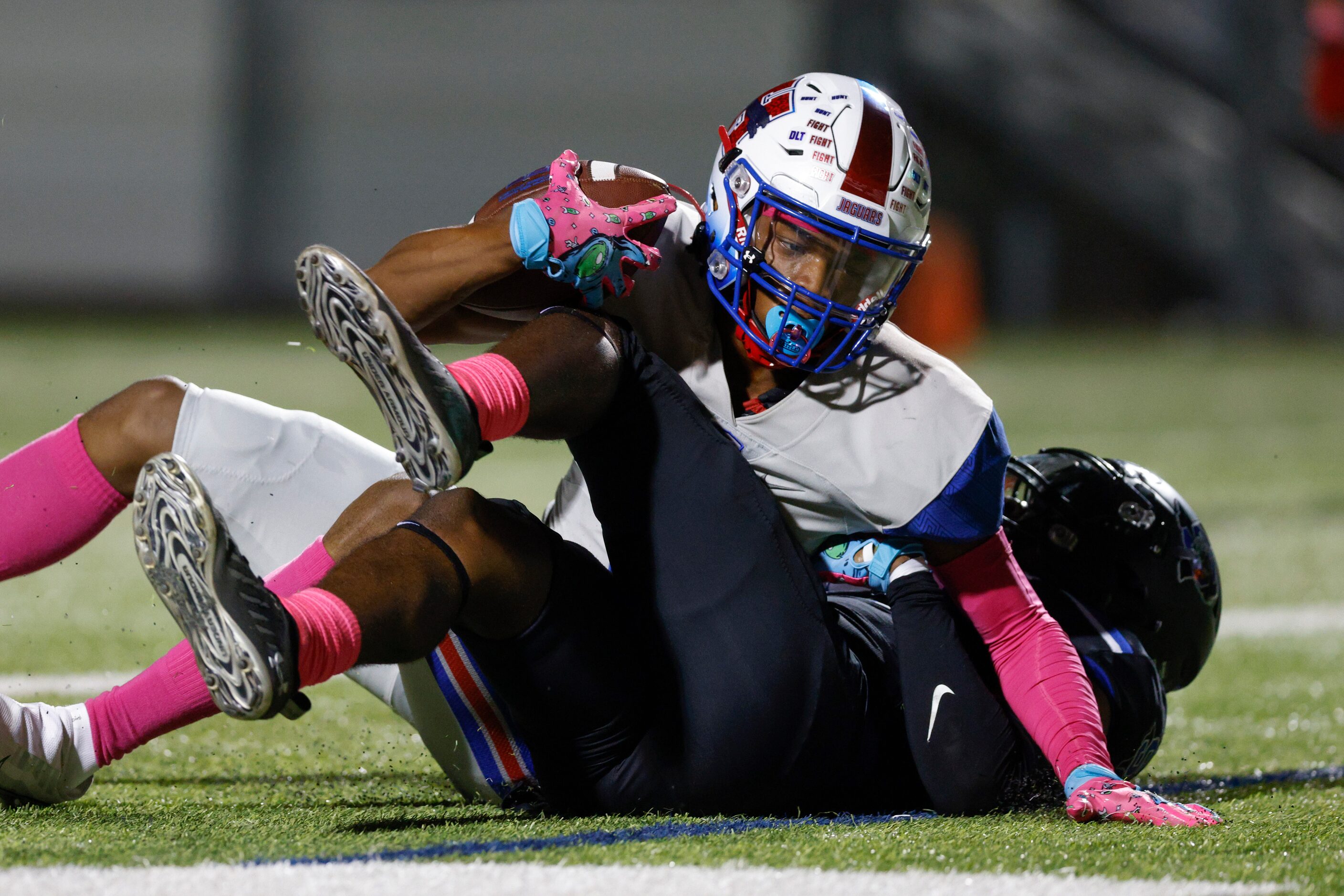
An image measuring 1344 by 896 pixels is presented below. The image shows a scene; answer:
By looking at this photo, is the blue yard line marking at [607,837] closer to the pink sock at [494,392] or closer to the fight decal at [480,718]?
the fight decal at [480,718]

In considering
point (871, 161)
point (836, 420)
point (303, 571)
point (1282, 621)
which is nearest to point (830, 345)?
point (836, 420)

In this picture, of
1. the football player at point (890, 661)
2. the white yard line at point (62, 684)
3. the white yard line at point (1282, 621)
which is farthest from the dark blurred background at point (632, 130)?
the football player at point (890, 661)

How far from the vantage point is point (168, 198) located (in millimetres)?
13977

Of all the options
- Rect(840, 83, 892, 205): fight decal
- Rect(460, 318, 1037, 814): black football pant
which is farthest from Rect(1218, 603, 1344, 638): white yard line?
Rect(460, 318, 1037, 814): black football pant

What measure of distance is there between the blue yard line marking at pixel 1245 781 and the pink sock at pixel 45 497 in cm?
169

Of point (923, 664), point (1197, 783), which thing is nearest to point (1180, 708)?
point (1197, 783)

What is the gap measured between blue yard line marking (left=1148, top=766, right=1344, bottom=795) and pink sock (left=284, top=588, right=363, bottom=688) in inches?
55.8

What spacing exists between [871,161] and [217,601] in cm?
112

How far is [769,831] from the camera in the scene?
6.37ft

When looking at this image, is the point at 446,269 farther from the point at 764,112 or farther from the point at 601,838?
the point at 601,838

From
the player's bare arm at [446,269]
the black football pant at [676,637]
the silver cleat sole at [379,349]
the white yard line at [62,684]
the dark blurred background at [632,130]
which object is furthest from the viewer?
the dark blurred background at [632,130]

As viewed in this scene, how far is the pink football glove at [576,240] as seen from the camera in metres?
1.94

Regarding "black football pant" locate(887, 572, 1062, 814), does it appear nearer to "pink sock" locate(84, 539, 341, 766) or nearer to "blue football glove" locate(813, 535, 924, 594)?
"blue football glove" locate(813, 535, 924, 594)

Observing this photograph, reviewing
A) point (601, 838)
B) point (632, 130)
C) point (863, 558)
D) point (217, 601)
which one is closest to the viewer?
point (217, 601)
